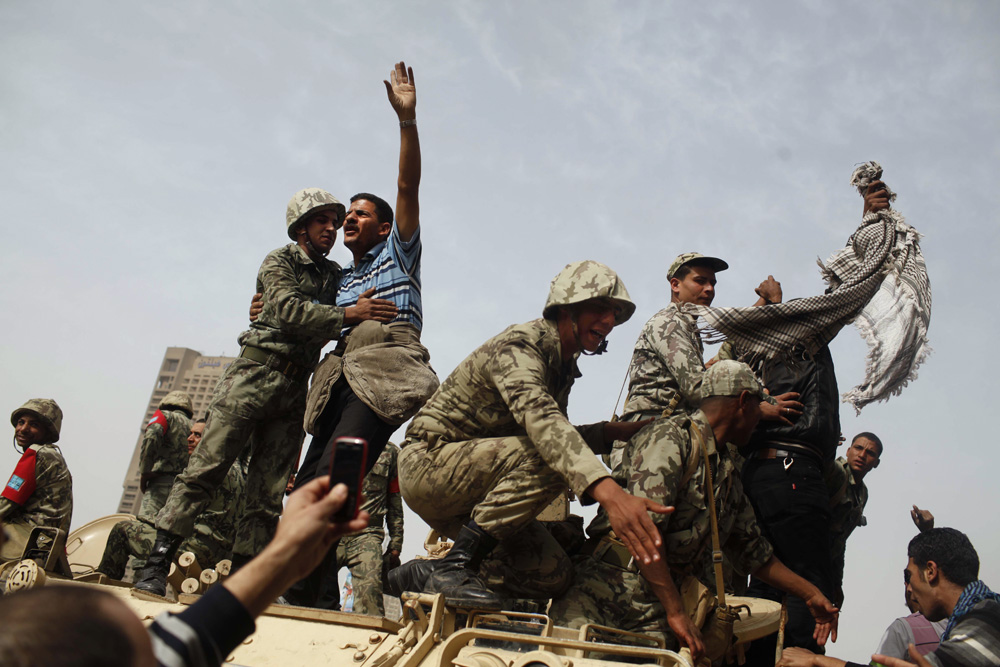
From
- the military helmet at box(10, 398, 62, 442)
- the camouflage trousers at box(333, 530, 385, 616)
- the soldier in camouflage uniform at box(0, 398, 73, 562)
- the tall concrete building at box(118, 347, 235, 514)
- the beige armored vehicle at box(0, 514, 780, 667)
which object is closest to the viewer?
the beige armored vehicle at box(0, 514, 780, 667)

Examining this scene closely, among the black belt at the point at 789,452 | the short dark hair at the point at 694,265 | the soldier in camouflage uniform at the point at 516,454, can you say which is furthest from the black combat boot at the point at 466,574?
the short dark hair at the point at 694,265

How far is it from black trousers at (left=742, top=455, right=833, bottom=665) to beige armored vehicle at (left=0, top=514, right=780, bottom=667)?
0.25 meters

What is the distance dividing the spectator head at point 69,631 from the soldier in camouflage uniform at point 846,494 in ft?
15.0

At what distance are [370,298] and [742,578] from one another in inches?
114

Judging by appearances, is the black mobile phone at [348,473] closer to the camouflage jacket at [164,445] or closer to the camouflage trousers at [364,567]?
the camouflage trousers at [364,567]

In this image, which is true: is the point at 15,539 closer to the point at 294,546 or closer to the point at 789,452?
the point at 789,452

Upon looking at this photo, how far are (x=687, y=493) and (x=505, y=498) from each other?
867mm

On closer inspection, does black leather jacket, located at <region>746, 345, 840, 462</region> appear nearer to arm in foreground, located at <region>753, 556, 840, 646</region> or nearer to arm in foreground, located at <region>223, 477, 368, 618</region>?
arm in foreground, located at <region>753, 556, 840, 646</region>

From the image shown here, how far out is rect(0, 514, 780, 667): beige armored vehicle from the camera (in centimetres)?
307

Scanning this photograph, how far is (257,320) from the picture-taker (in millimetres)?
5445

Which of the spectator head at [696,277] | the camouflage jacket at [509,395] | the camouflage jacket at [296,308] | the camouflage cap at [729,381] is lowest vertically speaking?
the camouflage jacket at [509,395]

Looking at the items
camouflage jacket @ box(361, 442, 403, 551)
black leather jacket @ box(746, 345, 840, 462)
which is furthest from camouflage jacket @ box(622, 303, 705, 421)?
camouflage jacket @ box(361, 442, 403, 551)

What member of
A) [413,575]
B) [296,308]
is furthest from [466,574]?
[296,308]

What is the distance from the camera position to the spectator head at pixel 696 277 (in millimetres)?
5359
